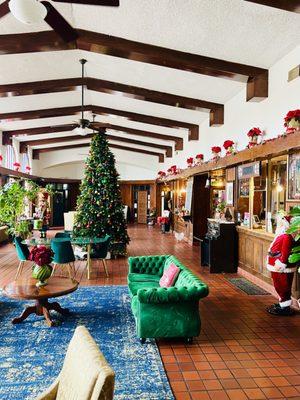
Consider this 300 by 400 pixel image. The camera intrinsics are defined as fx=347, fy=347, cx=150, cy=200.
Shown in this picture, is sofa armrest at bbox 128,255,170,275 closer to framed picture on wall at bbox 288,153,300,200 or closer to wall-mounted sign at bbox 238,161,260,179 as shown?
framed picture on wall at bbox 288,153,300,200

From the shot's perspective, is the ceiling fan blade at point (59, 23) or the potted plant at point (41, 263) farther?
the potted plant at point (41, 263)

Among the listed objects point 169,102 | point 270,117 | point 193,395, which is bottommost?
point 193,395

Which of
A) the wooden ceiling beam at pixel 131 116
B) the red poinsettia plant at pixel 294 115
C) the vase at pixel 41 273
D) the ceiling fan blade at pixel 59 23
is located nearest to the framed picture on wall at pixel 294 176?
the red poinsettia plant at pixel 294 115

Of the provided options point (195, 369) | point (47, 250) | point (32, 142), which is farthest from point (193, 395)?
point (32, 142)

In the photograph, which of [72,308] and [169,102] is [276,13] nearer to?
[169,102]

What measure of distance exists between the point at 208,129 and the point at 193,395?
7.86 m

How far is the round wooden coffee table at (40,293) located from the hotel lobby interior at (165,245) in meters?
0.02

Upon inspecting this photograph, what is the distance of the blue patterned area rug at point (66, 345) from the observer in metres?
2.99

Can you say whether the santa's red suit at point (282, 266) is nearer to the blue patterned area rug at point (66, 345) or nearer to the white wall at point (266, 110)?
the white wall at point (266, 110)

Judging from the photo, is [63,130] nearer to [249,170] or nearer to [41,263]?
[249,170]

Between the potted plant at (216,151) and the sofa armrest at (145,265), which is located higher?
the potted plant at (216,151)

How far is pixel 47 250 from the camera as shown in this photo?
4.55 m

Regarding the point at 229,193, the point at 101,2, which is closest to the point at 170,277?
the point at 101,2

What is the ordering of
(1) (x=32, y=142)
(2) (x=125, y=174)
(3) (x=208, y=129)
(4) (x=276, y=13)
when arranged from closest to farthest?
(4) (x=276, y=13)
(3) (x=208, y=129)
(1) (x=32, y=142)
(2) (x=125, y=174)
